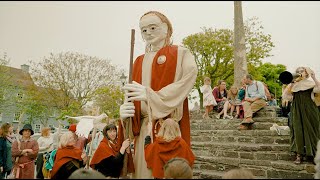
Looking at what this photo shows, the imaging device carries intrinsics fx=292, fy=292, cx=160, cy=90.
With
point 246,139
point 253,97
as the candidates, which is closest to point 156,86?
point 246,139

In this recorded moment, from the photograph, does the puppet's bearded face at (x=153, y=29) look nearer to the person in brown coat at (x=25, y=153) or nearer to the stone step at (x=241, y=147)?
the person in brown coat at (x=25, y=153)

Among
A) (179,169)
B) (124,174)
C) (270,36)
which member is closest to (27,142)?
(124,174)

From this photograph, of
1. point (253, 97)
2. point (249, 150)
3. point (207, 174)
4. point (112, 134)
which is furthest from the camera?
point (253, 97)

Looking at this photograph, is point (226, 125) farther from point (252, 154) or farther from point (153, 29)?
point (153, 29)

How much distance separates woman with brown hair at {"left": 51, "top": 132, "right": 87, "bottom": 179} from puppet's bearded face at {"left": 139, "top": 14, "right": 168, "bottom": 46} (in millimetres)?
1981

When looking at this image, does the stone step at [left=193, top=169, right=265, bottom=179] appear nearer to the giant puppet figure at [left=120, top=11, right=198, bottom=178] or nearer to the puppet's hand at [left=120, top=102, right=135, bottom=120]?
the giant puppet figure at [left=120, top=11, right=198, bottom=178]

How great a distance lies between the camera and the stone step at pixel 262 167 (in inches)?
219

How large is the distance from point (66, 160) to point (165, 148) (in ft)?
5.57

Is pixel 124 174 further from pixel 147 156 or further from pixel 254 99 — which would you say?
pixel 254 99

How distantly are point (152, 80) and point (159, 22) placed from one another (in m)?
0.78

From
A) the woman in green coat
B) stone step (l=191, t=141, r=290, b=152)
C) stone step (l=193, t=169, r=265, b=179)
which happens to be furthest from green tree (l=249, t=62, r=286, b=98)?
the woman in green coat

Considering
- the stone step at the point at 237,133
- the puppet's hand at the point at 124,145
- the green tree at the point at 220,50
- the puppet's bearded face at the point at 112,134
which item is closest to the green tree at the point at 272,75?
the green tree at the point at 220,50

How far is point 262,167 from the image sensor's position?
618 centimetres

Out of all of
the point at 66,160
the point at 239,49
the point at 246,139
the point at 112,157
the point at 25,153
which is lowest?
the point at 25,153
